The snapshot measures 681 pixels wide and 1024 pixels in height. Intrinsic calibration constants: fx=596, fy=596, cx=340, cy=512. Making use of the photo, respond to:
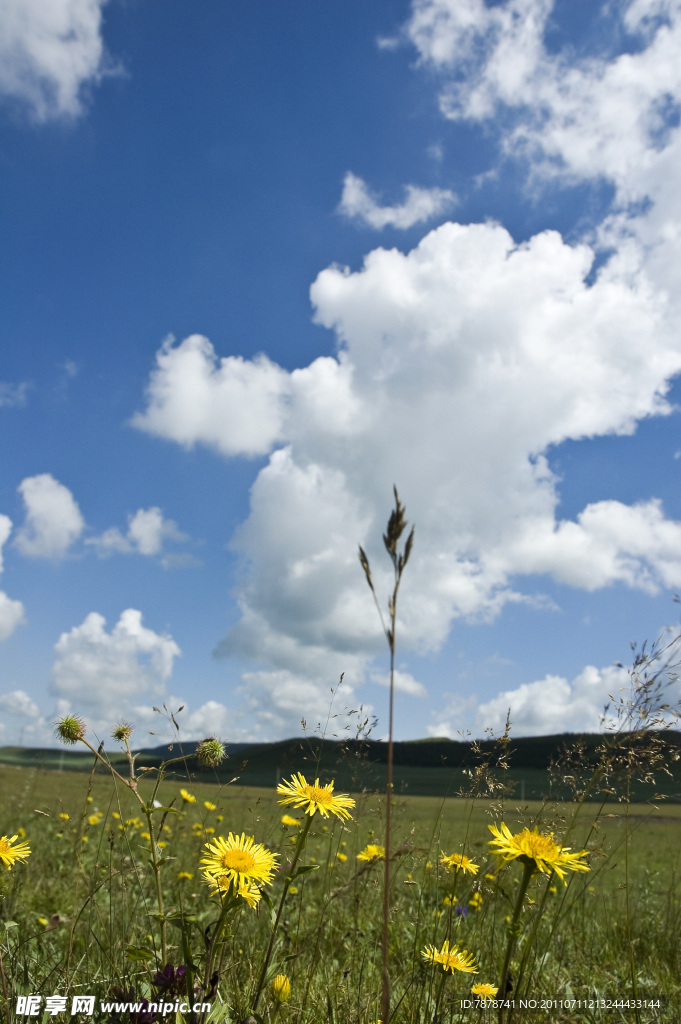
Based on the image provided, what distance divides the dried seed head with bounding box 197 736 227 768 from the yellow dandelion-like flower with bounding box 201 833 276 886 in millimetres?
414

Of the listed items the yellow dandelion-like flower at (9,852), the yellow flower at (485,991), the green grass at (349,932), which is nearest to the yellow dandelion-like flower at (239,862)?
the green grass at (349,932)

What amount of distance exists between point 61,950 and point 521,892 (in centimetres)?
275

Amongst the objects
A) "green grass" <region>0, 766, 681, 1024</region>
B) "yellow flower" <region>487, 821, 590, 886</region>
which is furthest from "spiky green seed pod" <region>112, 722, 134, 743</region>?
"yellow flower" <region>487, 821, 590, 886</region>

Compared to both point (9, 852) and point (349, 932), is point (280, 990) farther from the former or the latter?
point (349, 932)

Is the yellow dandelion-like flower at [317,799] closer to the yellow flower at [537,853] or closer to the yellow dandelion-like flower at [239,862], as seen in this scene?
the yellow dandelion-like flower at [239,862]

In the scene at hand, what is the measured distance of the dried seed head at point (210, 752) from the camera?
224 cm

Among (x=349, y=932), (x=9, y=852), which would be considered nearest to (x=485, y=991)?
(x=349, y=932)

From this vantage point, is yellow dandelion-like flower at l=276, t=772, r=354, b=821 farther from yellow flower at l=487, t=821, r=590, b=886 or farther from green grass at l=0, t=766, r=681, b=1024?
yellow flower at l=487, t=821, r=590, b=886

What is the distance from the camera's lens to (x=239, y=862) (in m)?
1.69

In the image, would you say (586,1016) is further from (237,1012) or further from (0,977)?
(0,977)

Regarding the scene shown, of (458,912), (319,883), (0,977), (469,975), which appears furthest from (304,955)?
(319,883)

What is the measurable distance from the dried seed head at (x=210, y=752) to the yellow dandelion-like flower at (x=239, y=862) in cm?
41

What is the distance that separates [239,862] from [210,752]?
671mm

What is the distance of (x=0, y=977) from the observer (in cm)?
179
